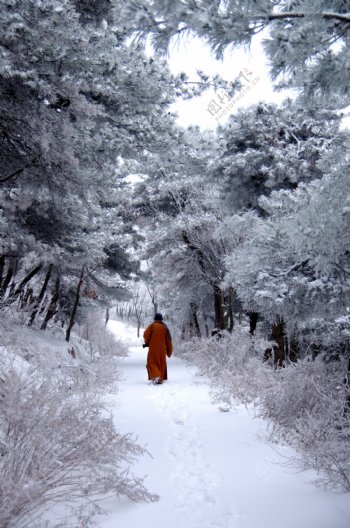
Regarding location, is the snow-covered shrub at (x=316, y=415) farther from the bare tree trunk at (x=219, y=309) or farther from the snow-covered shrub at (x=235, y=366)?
the bare tree trunk at (x=219, y=309)

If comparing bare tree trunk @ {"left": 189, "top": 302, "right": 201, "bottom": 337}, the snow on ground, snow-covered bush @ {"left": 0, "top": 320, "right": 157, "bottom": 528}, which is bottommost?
the snow on ground

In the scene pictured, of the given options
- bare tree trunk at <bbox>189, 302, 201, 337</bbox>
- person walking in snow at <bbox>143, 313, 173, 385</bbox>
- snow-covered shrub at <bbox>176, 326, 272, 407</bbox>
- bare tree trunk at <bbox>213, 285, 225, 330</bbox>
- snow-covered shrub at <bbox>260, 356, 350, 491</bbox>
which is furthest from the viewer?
bare tree trunk at <bbox>189, 302, 201, 337</bbox>

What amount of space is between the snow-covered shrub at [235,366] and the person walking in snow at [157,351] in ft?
3.94

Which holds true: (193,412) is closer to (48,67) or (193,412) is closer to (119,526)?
(119,526)

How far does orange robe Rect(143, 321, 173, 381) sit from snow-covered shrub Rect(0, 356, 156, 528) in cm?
646

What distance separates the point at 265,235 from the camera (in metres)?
4.82

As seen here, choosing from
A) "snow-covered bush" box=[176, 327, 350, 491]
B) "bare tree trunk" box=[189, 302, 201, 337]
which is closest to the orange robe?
"snow-covered bush" box=[176, 327, 350, 491]

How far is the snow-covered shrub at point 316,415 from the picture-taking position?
3.15 meters

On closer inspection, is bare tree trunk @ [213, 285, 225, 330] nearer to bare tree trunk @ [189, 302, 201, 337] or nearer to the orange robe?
the orange robe

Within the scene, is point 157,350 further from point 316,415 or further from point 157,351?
point 316,415

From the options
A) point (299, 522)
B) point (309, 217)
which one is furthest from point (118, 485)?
point (309, 217)

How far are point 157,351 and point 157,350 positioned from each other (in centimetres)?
3

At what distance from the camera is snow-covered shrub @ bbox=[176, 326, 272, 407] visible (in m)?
6.22

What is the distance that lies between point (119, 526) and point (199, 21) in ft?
10.1
